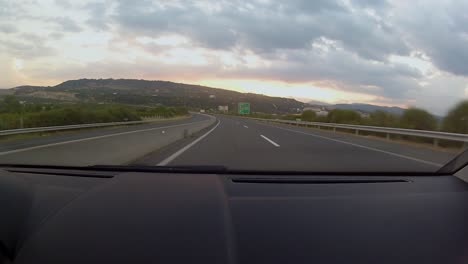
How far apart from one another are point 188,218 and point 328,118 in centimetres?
4865

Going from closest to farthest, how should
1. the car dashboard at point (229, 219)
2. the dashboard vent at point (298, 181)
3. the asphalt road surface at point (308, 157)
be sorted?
the car dashboard at point (229, 219), the dashboard vent at point (298, 181), the asphalt road surface at point (308, 157)

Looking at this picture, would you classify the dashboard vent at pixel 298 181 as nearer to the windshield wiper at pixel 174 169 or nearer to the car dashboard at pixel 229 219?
the car dashboard at pixel 229 219

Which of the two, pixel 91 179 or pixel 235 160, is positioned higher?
pixel 91 179

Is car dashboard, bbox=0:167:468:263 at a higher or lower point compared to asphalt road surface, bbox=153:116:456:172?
higher

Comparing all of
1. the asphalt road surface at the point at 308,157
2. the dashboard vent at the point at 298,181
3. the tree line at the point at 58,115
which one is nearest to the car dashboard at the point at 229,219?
the dashboard vent at the point at 298,181

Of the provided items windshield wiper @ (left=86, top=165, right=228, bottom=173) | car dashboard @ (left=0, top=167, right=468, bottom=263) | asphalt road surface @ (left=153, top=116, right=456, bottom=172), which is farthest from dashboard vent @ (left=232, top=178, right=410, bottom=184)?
asphalt road surface @ (left=153, top=116, right=456, bottom=172)

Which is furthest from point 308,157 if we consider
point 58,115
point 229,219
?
point 58,115

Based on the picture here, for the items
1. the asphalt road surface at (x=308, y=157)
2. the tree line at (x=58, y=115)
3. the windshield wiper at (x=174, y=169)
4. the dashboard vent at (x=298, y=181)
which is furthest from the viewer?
the tree line at (x=58, y=115)

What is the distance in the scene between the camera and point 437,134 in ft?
50.0

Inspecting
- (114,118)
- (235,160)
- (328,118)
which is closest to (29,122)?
(114,118)

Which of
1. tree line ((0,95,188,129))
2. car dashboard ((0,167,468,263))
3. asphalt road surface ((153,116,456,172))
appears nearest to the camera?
car dashboard ((0,167,468,263))

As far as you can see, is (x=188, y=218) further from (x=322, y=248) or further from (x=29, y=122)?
(x=29, y=122)

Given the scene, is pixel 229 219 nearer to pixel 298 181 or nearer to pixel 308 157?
pixel 298 181

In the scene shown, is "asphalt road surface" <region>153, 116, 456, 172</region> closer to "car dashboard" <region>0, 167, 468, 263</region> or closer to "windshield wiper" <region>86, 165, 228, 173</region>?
"windshield wiper" <region>86, 165, 228, 173</region>
